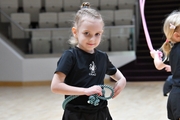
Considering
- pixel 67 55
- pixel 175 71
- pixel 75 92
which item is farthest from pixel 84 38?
pixel 175 71

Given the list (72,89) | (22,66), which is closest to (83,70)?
(72,89)

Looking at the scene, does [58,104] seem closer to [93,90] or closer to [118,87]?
[118,87]

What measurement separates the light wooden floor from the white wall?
0.64 metres

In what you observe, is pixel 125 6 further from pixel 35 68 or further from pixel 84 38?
pixel 84 38

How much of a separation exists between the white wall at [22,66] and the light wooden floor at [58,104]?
64 cm

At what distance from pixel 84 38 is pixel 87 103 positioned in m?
0.33

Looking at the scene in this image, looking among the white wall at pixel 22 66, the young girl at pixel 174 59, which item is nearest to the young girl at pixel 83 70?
the young girl at pixel 174 59

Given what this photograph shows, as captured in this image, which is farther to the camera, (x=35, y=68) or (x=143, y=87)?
(x=35, y=68)

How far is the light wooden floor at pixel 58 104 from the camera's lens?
14.3 feet

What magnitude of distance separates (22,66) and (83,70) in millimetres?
6373

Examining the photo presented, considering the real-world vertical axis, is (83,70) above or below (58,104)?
above

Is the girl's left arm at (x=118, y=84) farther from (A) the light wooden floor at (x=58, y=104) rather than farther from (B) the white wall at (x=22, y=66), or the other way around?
(B) the white wall at (x=22, y=66)

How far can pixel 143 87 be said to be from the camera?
6938 mm

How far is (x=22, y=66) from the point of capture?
7758 millimetres
